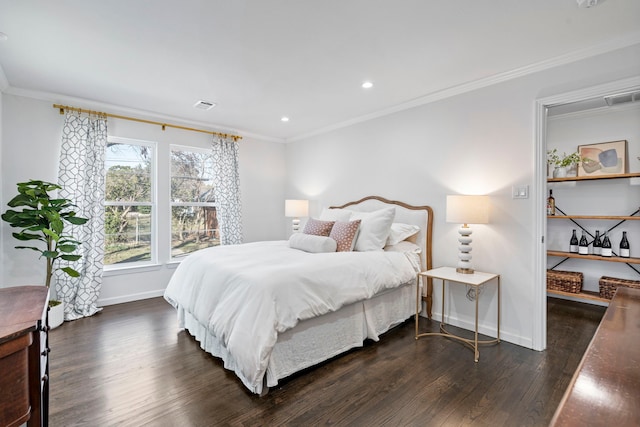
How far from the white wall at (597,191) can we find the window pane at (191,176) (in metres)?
4.85

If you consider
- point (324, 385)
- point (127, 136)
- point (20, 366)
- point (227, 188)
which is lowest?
point (324, 385)

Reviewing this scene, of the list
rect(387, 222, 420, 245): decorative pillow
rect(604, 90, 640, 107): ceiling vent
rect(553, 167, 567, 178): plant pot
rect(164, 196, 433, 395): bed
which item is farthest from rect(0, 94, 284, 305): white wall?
rect(604, 90, 640, 107): ceiling vent

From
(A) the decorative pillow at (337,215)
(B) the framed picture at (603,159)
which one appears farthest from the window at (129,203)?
(B) the framed picture at (603,159)

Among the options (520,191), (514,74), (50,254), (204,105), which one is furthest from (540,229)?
(50,254)

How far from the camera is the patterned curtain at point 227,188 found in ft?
15.1

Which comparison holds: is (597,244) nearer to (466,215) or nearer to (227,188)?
(466,215)

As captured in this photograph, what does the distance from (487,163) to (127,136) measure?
426cm

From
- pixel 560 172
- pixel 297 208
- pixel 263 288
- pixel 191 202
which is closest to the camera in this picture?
pixel 263 288

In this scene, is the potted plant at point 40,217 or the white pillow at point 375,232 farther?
the white pillow at point 375,232

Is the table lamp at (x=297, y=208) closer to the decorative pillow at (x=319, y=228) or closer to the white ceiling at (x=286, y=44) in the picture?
the decorative pillow at (x=319, y=228)

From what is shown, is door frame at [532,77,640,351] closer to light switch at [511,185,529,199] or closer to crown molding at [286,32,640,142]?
light switch at [511,185,529,199]

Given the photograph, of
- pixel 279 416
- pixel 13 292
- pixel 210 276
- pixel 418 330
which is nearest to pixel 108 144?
pixel 210 276

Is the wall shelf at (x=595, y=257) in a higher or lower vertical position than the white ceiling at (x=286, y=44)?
lower

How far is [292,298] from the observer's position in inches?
82.1
